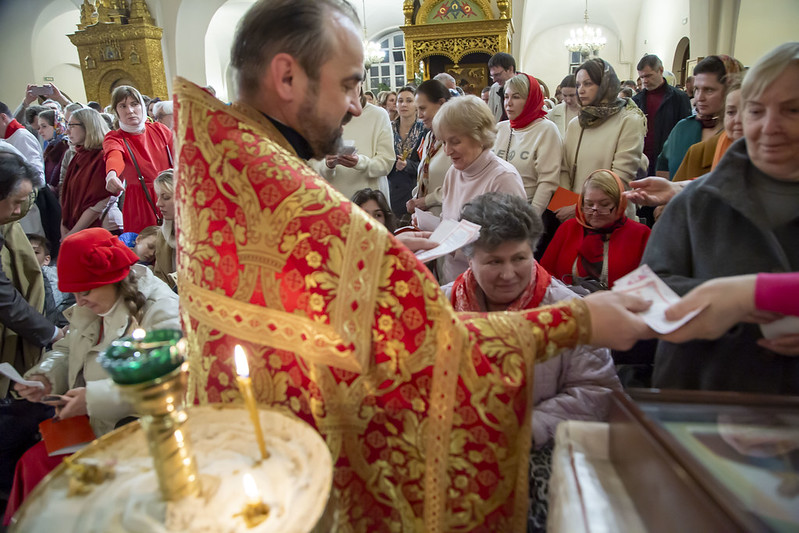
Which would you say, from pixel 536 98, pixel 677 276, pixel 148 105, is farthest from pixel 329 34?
pixel 148 105

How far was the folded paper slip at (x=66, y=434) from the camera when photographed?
6.70 ft

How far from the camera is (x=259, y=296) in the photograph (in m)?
1.08

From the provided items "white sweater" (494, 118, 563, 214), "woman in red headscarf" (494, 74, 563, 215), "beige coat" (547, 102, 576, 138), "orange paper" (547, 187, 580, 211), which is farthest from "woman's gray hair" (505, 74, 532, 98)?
"beige coat" (547, 102, 576, 138)

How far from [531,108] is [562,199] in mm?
780

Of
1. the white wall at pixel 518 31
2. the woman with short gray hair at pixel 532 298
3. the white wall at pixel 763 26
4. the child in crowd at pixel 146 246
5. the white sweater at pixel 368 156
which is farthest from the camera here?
the white wall at pixel 518 31

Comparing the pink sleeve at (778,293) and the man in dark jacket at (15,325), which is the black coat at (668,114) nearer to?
the pink sleeve at (778,293)

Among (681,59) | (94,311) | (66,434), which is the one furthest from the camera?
(681,59)

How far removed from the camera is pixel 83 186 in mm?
4621

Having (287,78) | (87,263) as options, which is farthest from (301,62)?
(87,263)

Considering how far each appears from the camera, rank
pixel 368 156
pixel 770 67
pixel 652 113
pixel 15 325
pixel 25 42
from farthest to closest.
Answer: pixel 25 42 → pixel 652 113 → pixel 368 156 → pixel 15 325 → pixel 770 67

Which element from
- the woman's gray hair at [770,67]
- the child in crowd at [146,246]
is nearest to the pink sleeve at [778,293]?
the woman's gray hair at [770,67]

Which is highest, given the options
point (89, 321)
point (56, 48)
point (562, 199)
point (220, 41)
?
point (220, 41)

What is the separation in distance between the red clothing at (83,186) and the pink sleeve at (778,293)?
16.3 ft

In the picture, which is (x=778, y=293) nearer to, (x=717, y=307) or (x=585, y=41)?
(x=717, y=307)
